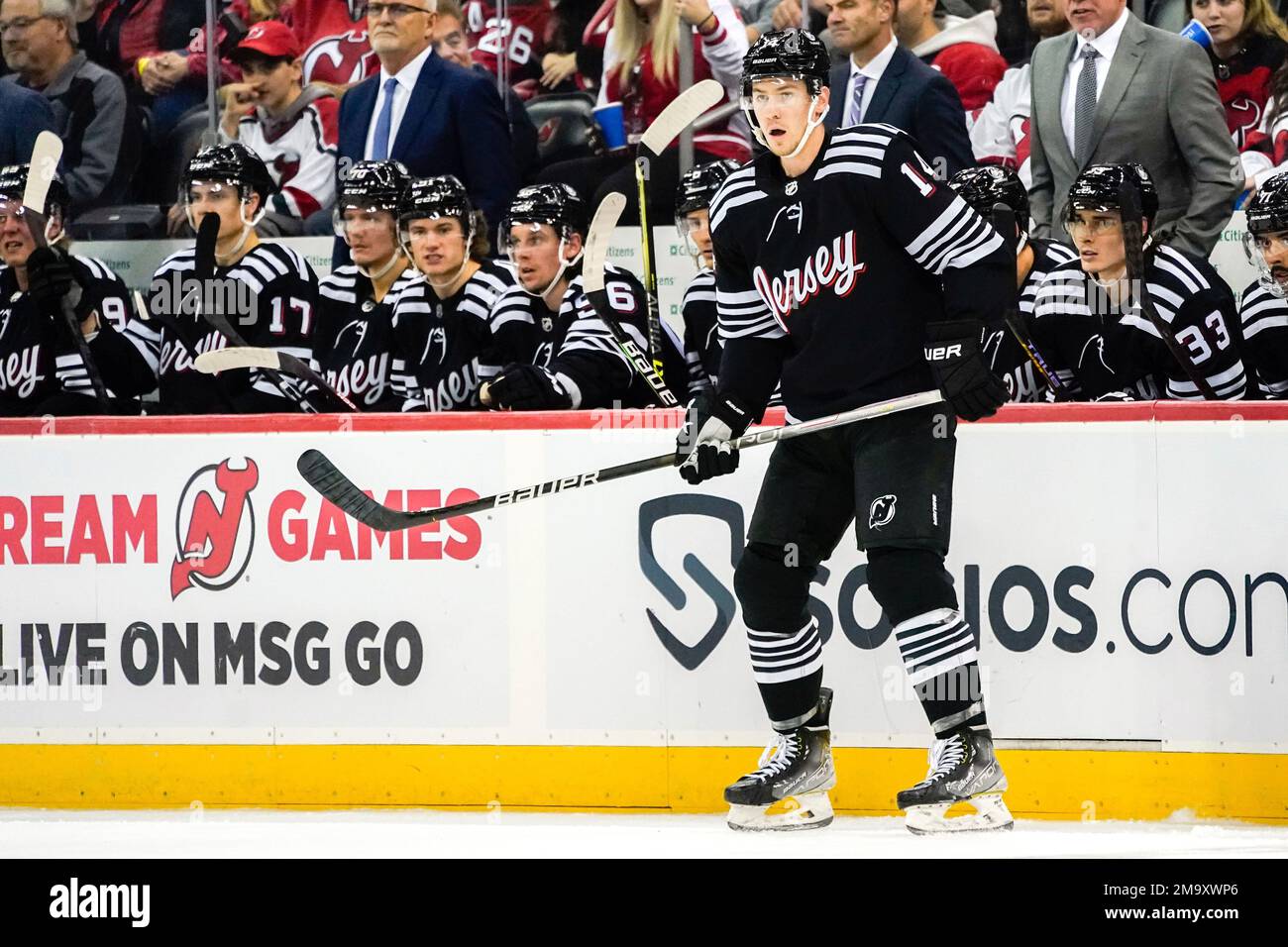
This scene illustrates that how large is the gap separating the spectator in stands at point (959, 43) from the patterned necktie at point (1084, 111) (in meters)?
0.33

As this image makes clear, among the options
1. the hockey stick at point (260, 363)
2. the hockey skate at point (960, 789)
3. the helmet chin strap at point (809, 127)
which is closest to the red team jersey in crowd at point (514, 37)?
the hockey stick at point (260, 363)

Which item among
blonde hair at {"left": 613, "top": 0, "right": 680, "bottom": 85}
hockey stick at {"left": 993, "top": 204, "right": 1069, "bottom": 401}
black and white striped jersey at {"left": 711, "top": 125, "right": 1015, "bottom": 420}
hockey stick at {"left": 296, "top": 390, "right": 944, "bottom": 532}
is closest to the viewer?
black and white striped jersey at {"left": 711, "top": 125, "right": 1015, "bottom": 420}

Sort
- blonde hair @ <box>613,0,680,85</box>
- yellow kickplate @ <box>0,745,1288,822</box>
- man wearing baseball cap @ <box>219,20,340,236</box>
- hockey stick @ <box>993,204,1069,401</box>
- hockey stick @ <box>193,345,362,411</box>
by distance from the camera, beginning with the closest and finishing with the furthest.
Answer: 1. yellow kickplate @ <box>0,745,1288,822</box>
2. hockey stick @ <box>993,204,1069,401</box>
3. hockey stick @ <box>193,345,362,411</box>
4. blonde hair @ <box>613,0,680,85</box>
5. man wearing baseball cap @ <box>219,20,340,236</box>

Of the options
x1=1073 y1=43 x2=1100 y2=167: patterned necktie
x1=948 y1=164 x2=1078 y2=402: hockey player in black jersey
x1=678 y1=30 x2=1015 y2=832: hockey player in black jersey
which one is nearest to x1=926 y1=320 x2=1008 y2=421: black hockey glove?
x1=678 y1=30 x2=1015 y2=832: hockey player in black jersey

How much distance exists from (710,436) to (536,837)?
2.71 ft

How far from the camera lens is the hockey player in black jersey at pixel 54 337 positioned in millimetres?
4633

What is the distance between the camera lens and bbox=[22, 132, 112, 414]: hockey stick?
4.59 m

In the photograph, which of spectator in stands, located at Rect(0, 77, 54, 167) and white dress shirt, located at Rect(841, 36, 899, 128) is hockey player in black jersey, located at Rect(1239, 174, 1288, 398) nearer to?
white dress shirt, located at Rect(841, 36, 899, 128)

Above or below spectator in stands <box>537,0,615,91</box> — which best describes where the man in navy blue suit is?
below

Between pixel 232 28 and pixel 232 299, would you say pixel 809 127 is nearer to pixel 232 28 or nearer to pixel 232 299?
pixel 232 299

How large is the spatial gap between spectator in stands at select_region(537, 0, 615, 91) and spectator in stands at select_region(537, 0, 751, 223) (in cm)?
7

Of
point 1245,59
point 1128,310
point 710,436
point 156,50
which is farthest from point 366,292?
point 1245,59

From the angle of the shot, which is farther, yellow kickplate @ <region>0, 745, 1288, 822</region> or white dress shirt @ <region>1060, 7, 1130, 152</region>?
white dress shirt @ <region>1060, 7, 1130, 152</region>
